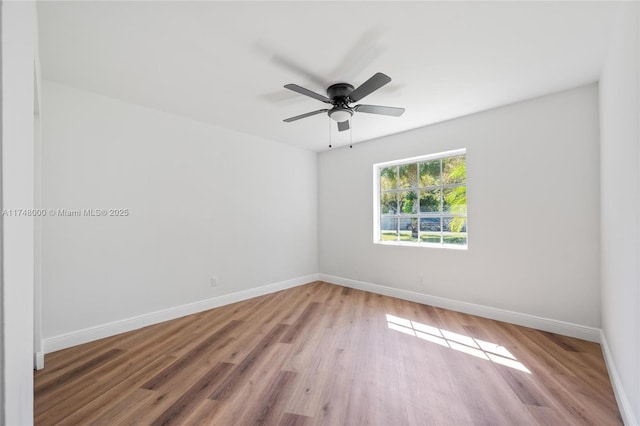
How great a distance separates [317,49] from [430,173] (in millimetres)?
2595

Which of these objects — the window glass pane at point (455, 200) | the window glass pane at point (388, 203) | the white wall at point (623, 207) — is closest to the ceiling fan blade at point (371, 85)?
the white wall at point (623, 207)

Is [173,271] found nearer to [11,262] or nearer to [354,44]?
[11,262]

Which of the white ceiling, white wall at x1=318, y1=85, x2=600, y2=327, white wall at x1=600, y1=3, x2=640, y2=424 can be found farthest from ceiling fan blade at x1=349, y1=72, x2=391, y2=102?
white wall at x1=318, y1=85, x2=600, y2=327

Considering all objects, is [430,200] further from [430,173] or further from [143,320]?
[143,320]

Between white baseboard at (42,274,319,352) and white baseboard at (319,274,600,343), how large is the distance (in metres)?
1.86

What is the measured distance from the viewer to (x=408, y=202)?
13.3 feet

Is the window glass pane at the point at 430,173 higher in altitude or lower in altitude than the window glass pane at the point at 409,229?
higher

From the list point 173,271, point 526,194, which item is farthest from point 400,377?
point 173,271

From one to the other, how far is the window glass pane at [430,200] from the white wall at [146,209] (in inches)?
94.1

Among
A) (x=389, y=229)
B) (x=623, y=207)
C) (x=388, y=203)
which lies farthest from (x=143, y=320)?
(x=623, y=207)

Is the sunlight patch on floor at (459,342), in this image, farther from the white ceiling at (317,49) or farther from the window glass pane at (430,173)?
the white ceiling at (317,49)

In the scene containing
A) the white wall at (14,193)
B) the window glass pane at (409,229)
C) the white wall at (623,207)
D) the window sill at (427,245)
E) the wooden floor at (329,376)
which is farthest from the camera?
the window glass pane at (409,229)

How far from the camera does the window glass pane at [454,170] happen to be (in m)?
3.44

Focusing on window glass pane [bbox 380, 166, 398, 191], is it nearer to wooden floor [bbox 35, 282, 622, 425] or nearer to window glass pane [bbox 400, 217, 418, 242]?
window glass pane [bbox 400, 217, 418, 242]
